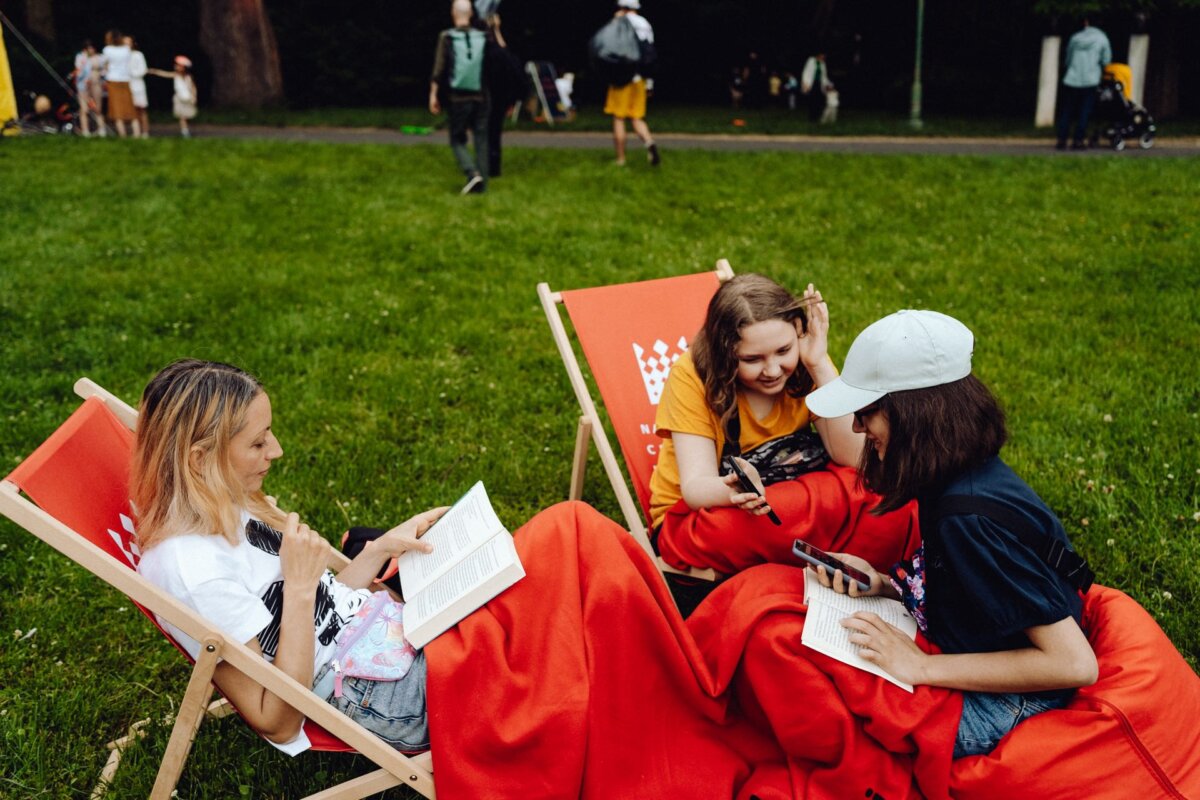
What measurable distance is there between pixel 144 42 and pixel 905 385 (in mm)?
26306

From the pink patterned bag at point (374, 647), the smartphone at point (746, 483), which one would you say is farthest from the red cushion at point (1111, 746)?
the pink patterned bag at point (374, 647)

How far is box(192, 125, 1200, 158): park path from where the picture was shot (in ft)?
41.2

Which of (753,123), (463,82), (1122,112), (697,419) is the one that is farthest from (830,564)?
(753,123)

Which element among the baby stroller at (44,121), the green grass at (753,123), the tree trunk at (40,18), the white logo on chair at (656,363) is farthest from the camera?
the tree trunk at (40,18)

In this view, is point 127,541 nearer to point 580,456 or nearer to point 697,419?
point 697,419

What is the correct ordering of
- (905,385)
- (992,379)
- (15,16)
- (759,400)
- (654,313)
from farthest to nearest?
(15,16), (992,379), (654,313), (759,400), (905,385)

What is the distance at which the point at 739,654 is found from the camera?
252 centimetres

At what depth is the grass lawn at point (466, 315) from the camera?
11.4 ft

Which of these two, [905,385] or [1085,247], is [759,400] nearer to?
[905,385]

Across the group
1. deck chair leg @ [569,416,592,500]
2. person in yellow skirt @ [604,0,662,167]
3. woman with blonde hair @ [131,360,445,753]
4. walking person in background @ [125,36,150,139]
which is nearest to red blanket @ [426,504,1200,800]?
woman with blonde hair @ [131,360,445,753]

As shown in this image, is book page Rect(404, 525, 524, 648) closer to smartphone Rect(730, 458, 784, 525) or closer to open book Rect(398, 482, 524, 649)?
open book Rect(398, 482, 524, 649)

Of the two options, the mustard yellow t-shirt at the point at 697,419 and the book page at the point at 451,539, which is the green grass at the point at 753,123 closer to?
the mustard yellow t-shirt at the point at 697,419

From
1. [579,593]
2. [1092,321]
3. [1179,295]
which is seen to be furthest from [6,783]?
[1179,295]

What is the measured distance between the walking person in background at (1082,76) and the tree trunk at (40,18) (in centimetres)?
1955
